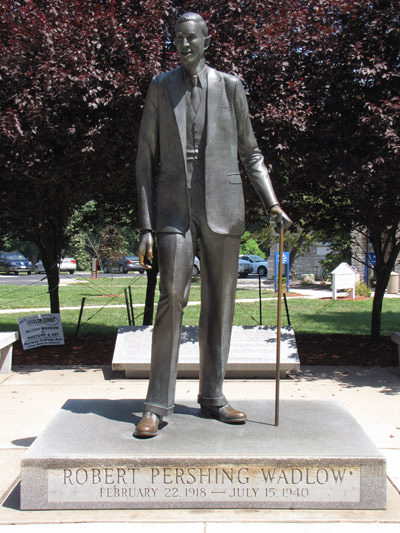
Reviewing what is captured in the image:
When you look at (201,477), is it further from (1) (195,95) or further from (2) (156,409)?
(1) (195,95)

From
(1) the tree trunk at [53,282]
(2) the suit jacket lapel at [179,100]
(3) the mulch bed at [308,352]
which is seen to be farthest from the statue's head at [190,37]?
(1) the tree trunk at [53,282]

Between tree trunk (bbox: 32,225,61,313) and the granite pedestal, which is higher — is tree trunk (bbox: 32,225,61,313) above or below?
above

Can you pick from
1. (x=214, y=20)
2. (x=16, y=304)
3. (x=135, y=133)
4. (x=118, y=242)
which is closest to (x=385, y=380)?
(x=135, y=133)

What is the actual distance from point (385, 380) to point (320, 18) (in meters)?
4.65

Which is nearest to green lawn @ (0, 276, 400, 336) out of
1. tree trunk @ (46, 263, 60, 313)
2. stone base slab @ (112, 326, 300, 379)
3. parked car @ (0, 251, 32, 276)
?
tree trunk @ (46, 263, 60, 313)

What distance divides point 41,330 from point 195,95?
6.47 metres

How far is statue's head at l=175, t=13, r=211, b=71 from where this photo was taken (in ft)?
13.8

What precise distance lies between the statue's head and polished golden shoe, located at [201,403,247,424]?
2369mm

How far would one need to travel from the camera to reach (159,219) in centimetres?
439

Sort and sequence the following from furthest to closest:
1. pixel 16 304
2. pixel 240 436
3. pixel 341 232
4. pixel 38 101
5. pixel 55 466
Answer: pixel 16 304 < pixel 341 232 < pixel 38 101 < pixel 240 436 < pixel 55 466

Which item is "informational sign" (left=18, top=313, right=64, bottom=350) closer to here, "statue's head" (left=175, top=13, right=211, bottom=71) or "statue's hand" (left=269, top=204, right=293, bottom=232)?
"statue's hand" (left=269, top=204, right=293, bottom=232)

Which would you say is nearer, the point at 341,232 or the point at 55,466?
the point at 55,466

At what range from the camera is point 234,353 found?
8016mm

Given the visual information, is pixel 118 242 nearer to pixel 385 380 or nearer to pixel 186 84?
pixel 385 380
